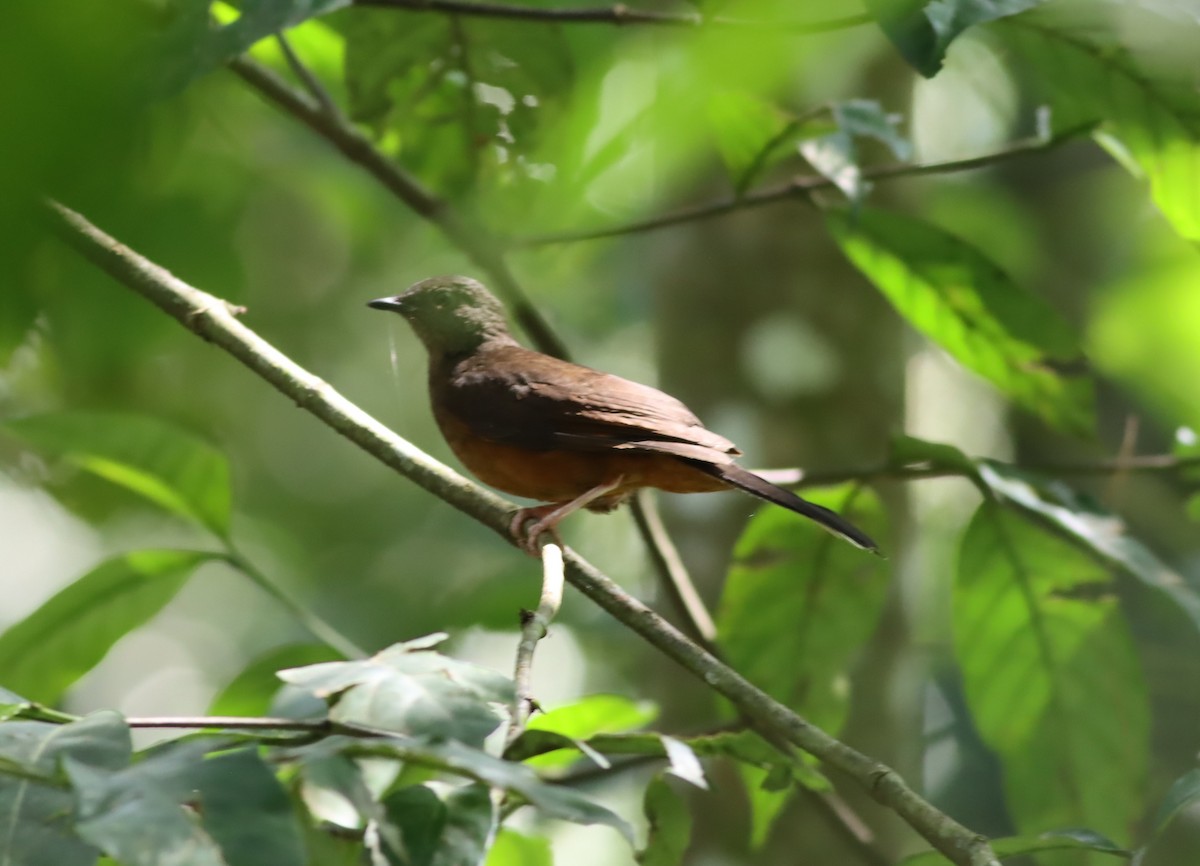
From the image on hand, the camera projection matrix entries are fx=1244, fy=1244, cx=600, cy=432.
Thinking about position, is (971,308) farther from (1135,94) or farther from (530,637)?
(530,637)

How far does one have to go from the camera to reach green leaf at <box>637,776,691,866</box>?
210 cm

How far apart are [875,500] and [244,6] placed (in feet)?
6.37

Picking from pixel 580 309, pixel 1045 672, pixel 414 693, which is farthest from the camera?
pixel 580 309

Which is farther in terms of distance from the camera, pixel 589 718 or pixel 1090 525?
pixel 1090 525

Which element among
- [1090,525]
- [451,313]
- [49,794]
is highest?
[451,313]

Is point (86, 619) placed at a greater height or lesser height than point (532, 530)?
lesser

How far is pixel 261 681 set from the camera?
9.67 feet

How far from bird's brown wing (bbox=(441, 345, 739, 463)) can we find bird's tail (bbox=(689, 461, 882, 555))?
39 millimetres

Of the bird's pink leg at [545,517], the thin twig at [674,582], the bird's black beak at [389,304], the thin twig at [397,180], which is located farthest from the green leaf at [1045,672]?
the bird's black beak at [389,304]

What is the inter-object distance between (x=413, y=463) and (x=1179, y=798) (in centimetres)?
147

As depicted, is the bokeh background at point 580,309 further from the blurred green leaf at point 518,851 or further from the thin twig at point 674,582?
the blurred green leaf at point 518,851

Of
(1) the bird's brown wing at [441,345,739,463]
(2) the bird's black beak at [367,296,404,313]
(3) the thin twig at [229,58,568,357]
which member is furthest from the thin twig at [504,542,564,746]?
(2) the bird's black beak at [367,296,404,313]

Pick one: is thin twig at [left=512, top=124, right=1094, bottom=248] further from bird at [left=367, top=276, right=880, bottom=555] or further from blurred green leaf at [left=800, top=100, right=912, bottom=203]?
bird at [left=367, top=276, right=880, bottom=555]

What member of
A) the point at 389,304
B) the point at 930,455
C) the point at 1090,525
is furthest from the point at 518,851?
the point at 389,304
